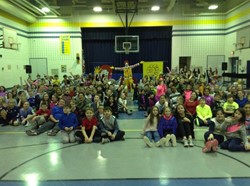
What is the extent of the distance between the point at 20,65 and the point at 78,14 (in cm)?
559

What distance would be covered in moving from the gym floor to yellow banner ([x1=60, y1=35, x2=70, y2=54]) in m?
13.3

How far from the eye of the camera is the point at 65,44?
60.0 ft

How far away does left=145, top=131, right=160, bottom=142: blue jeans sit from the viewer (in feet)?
18.3

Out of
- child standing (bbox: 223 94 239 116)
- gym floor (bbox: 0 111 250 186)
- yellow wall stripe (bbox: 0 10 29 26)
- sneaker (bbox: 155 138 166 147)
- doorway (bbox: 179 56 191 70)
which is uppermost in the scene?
yellow wall stripe (bbox: 0 10 29 26)

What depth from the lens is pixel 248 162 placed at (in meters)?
4.37

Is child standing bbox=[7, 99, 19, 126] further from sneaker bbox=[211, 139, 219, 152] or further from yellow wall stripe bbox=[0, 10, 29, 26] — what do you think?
yellow wall stripe bbox=[0, 10, 29, 26]

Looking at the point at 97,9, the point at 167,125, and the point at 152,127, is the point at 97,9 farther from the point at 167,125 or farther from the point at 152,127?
the point at 167,125

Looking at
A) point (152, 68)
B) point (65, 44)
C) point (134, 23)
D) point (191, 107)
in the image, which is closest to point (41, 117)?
point (191, 107)

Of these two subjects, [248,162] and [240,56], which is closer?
[248,162]

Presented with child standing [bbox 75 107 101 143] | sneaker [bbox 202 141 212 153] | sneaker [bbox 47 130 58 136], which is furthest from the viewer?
sneaker [bbox 47 130 58 136]

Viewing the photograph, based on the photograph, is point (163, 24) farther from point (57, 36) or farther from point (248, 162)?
point (248, 162)

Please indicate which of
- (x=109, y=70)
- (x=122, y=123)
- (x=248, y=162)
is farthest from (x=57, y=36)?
(x=248, y=162)

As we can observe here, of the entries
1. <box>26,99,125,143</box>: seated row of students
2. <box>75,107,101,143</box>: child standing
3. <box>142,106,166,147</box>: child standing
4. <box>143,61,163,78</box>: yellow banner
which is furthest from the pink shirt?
<box>143,61,163,78</box>: yellow banner

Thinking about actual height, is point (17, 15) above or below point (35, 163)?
above
